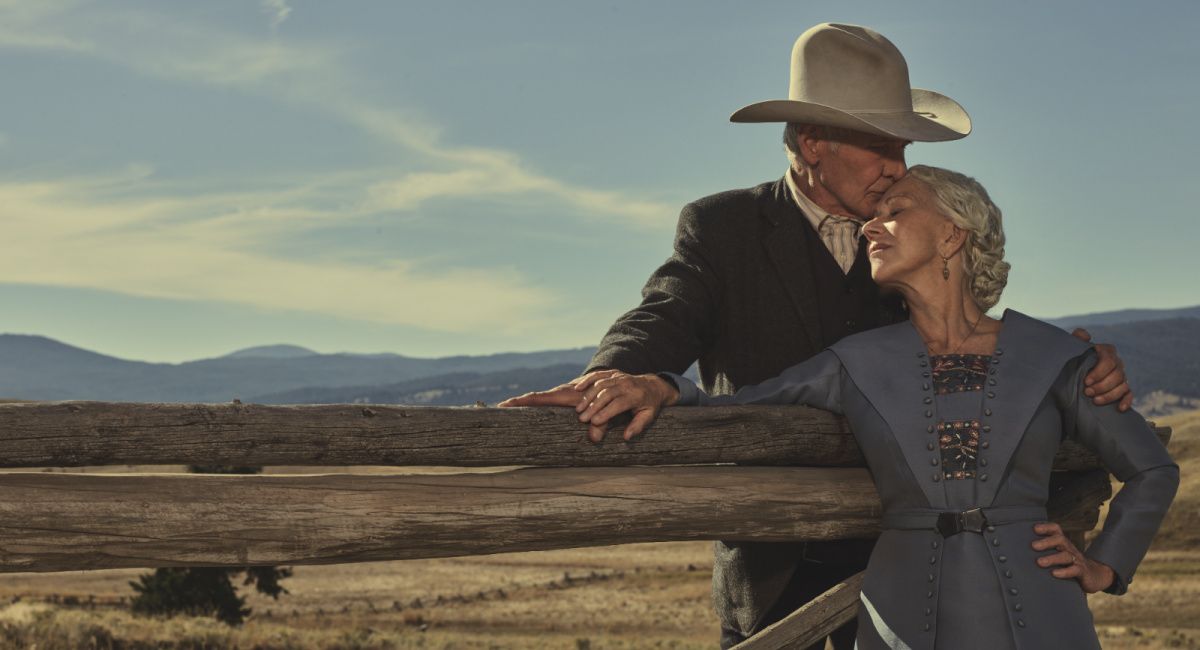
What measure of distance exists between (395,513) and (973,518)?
1584mm

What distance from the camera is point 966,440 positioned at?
11.1ft

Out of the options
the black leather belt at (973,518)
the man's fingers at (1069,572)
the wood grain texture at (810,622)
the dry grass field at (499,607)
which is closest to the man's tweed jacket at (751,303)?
the wood grain texture at (810,622)

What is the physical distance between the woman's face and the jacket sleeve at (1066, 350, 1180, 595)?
504 mm

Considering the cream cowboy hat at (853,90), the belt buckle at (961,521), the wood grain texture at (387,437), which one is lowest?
the belt buckle at (961,521)

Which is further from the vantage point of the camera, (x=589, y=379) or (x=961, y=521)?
(x=589, y=379)

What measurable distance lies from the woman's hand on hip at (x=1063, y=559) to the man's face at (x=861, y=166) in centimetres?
118

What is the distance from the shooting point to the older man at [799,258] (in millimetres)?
3979

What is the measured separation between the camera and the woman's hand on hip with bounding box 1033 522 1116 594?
3.30m

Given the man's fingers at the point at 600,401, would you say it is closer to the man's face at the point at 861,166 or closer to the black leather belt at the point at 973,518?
the black leather belt at the point at 973,518

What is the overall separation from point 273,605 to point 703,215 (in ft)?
130

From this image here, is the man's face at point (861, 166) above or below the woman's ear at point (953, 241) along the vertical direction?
above

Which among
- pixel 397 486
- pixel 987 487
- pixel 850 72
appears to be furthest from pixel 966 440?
pixel 397 486

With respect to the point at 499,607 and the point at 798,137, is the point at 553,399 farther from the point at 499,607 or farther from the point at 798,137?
the point at 499,607

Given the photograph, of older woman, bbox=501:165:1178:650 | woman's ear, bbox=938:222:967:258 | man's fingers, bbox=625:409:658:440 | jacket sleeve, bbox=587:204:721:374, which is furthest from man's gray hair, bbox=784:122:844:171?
man's fingers, bbox=625:409:658:440
